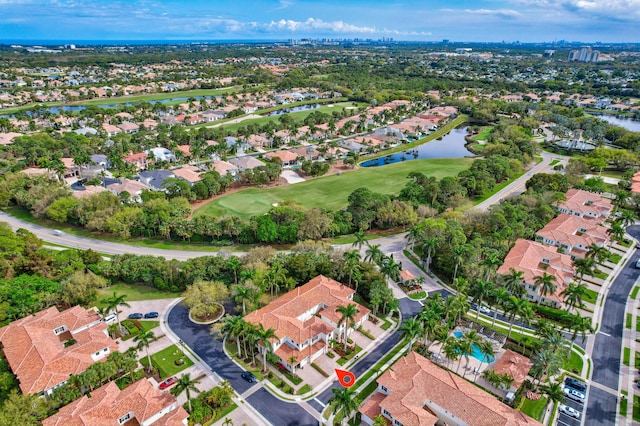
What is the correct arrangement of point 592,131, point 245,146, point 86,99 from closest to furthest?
1. point 245,146
2. point 592,131
3. point 86,99

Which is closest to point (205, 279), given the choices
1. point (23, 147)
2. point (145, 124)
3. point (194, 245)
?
point (194, 245)

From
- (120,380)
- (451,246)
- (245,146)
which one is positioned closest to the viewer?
(120,380)

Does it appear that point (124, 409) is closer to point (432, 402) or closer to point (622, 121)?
point (432, 402)

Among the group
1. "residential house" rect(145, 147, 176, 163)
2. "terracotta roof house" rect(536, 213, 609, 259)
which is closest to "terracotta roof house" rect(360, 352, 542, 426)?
"terracotta roof house" rect(536, 213, 609, 259)

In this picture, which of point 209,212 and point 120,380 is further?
point 209,212

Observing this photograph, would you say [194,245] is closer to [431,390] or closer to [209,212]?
[209,212]

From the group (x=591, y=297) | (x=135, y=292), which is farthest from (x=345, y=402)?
(x=591, y=297)

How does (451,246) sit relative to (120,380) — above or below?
above
